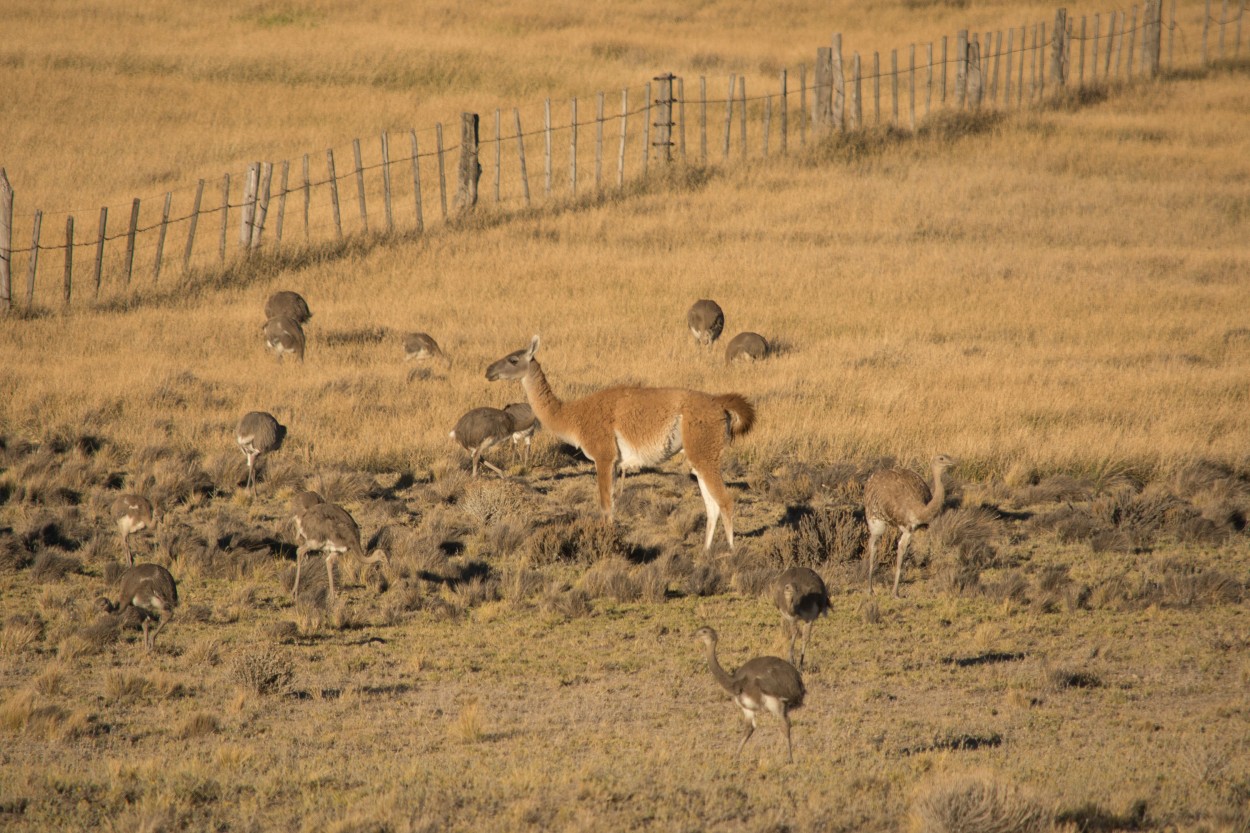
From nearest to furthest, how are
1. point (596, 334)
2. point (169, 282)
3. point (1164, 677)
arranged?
point (1164, 677) → point (596, 334) → point (169, 282)

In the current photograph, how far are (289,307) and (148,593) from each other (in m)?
11.9

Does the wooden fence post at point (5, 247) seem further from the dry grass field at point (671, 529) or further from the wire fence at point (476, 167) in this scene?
the dry grass field at point (671, 529)

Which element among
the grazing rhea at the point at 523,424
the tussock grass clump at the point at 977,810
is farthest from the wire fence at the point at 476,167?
the tussock grass clump at the point at 977,810

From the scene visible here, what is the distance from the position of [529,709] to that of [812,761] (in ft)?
6.76

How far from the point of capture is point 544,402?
46.3 ft

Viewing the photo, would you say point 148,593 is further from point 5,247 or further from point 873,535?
point 5,247

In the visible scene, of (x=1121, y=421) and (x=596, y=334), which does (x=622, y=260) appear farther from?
(x=1121, y=421)

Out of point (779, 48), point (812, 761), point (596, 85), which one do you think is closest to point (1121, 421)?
point (812, 761)

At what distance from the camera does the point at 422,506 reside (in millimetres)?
14539

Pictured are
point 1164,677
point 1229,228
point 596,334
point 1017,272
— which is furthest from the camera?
point 1229,228

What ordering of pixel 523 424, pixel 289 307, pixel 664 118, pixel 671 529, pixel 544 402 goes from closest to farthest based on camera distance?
pixel 671 529 < pixel 544 402 < pixel 523 424 < pixel 289 307 < pixel 664 118

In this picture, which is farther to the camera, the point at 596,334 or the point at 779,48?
the point at 779,48

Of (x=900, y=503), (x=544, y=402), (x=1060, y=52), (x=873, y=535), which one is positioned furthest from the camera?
(x=1060, y=52)

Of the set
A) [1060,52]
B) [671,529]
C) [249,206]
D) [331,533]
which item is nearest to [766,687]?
[331,533]
